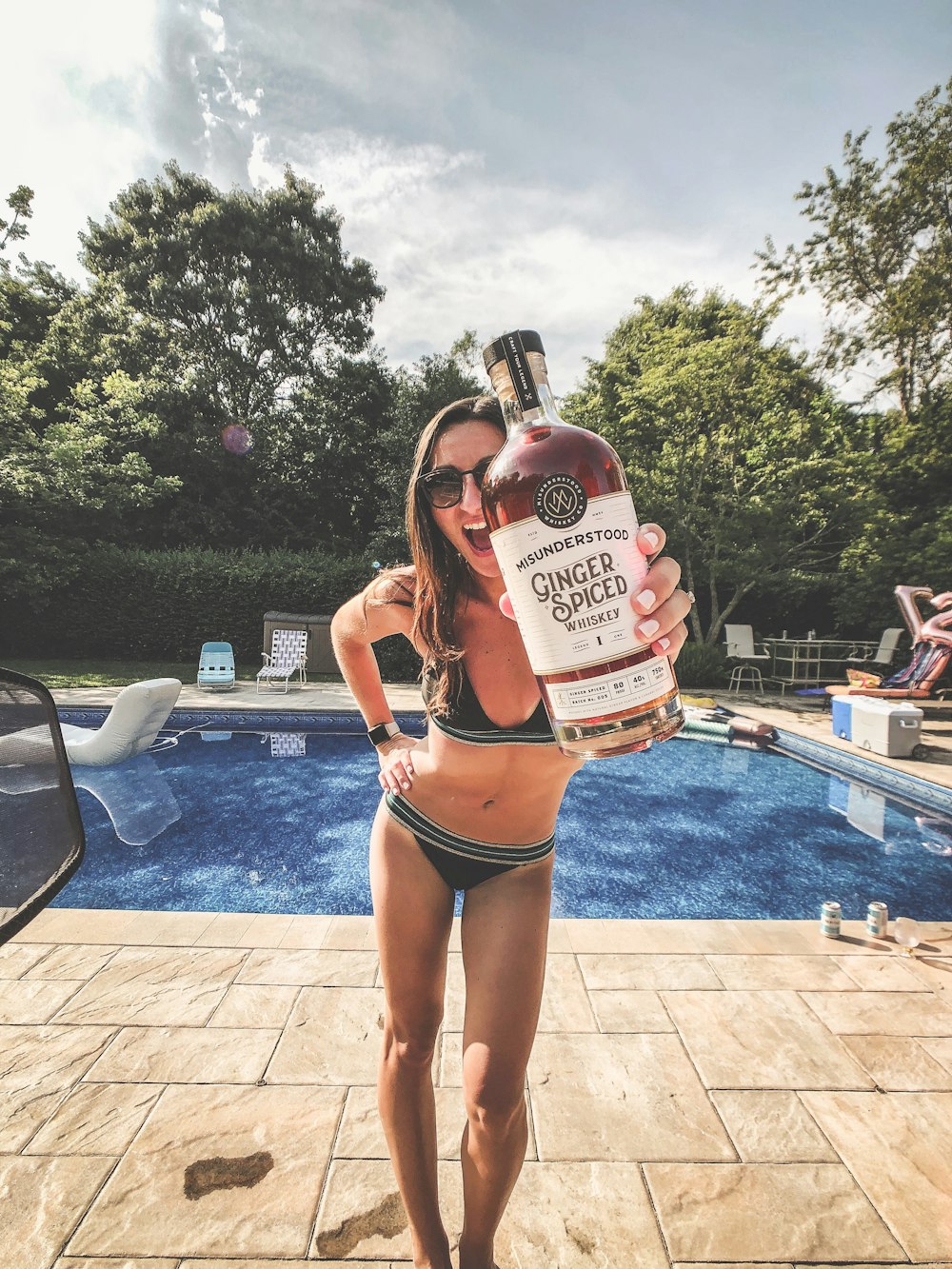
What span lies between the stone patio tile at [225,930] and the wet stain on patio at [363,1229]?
175cm

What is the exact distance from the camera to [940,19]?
9.18 feet

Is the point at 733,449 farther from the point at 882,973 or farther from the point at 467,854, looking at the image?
the point at 467,854

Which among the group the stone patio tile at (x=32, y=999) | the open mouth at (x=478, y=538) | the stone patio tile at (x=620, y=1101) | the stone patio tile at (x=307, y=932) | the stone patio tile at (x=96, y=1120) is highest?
the open mouth at (x=478, y=538)

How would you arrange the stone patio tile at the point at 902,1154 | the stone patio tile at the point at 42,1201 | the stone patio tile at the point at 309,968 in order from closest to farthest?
1. the stone patio tile at the point at 42,1201
2. the stone patio tile at the point at 902,1154
3. the stone patio tile at the point at 309,968

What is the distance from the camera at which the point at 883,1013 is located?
2.74 m

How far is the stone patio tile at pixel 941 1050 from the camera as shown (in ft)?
7.98

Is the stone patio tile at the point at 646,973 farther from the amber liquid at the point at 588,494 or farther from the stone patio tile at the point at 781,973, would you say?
the amber liquid at the point at 588,494

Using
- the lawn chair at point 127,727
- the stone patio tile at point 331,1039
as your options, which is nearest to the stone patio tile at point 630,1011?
the stone patio tile at point 331,1039

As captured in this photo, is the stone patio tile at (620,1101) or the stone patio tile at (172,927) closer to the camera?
the stone patio tile at (620,1101)

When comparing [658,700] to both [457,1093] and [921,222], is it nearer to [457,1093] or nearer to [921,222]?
[457,1093]

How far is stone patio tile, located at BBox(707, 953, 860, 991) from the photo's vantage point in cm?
293

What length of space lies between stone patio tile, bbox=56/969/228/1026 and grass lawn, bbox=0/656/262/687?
30.6 feet

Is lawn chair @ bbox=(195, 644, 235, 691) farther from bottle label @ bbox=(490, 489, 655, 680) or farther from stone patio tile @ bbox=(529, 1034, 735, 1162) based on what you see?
bottle label @ bbox=(490, 489, 655, 680)

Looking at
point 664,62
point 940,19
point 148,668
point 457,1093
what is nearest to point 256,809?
point 457,1093
